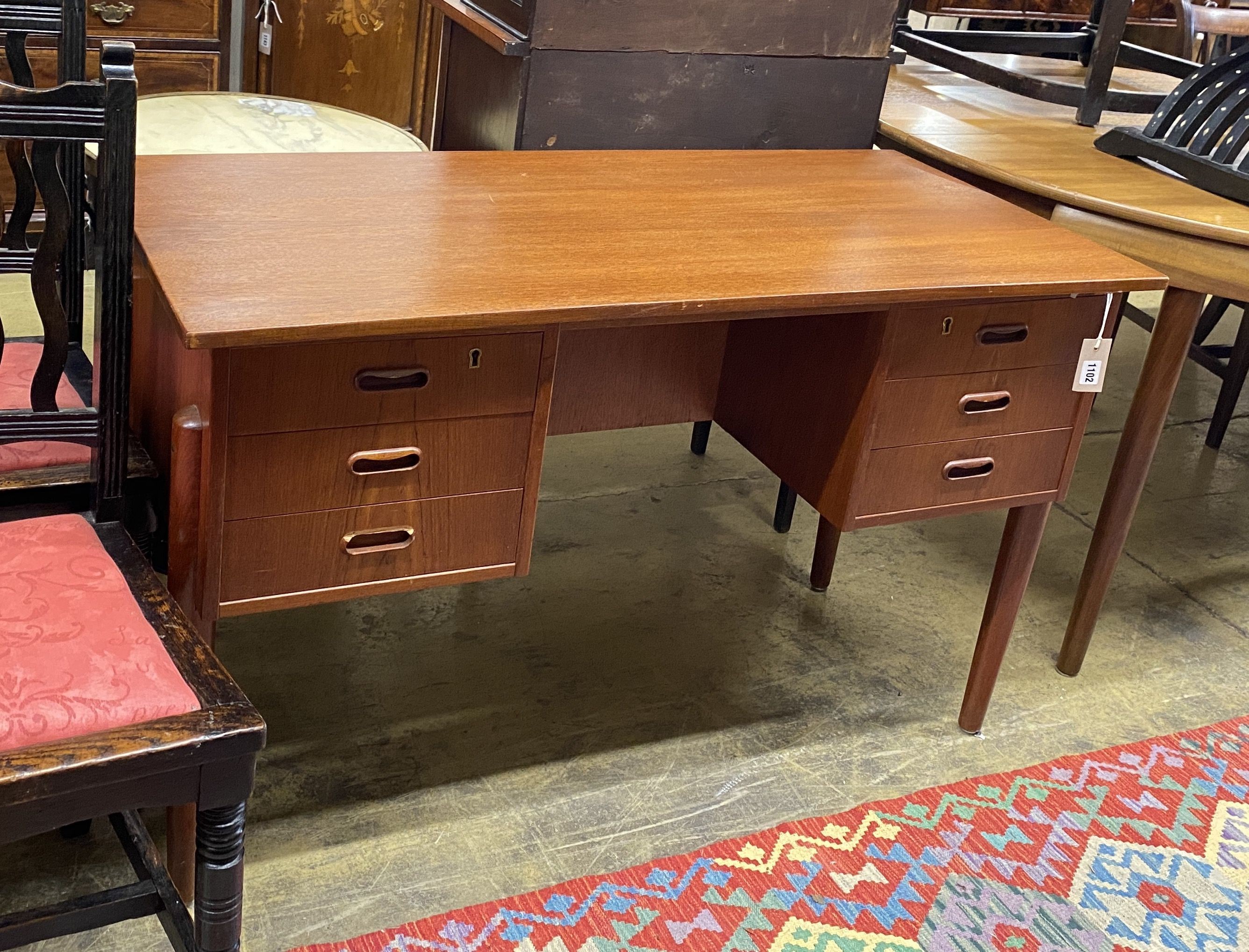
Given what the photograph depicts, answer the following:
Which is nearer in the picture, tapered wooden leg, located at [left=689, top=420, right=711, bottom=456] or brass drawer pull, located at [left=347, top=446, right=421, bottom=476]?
brass drawer pull, located at [left=347, top=446, right=421, bottom=476]

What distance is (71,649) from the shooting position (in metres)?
1.29

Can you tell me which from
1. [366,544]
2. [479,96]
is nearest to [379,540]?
[366,544]

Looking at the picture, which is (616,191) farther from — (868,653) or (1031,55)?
(1031,55)

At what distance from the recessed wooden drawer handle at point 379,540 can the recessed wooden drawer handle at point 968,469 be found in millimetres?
805

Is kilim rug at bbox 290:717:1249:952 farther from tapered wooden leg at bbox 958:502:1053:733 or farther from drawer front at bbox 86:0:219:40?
drawer front at bbox 86:0:219:40

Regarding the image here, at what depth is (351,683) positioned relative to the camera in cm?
223

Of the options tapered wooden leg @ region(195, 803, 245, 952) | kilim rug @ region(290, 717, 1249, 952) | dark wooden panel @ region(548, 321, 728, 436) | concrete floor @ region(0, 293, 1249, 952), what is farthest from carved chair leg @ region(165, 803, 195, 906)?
dark wooden panel @ region(548, 321, 728, 436)

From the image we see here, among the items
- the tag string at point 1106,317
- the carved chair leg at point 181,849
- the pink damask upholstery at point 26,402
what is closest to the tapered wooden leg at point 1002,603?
the tag string at point 1106,317

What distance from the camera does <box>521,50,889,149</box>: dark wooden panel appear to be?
2.32 meters

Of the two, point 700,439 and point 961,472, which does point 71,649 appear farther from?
point 700,439

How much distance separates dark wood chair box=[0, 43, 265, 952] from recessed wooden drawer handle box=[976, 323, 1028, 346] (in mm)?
1116

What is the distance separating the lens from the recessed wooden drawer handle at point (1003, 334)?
1888 millimetres

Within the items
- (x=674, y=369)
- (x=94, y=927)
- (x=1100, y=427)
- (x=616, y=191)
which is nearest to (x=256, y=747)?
(x=94, y=927)

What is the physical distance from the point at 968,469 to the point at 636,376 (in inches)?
23.5
